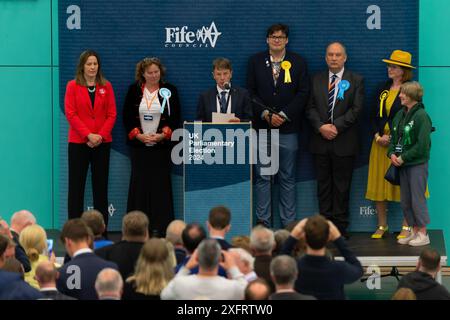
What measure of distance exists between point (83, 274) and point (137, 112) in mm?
4137

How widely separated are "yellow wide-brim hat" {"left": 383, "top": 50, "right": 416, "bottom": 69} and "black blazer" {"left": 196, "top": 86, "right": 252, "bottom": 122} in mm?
1552

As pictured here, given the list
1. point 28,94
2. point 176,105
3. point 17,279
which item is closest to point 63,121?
point 28,94

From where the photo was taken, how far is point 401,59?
1161 centimetres

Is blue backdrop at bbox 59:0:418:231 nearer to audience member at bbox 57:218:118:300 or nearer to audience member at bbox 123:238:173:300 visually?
audience member at bbox 57:218:118:300

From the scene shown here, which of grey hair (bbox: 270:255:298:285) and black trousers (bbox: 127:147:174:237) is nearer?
grey hair (bbox: 270:255:298:285)

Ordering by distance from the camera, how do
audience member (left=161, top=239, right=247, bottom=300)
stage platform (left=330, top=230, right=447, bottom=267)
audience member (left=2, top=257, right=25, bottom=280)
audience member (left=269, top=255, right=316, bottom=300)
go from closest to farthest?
1. audience member (left=269, top=255, right=316, bottom=300)
2. audience member (left=161, top=239, right=247, bottom=300)
3. audience member (left=2, top=257, right=25, bottom=280)
4. stage platform (left=330, top=230, right=447, bottom=267)

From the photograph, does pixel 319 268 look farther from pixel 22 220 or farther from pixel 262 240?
pixel 22 220

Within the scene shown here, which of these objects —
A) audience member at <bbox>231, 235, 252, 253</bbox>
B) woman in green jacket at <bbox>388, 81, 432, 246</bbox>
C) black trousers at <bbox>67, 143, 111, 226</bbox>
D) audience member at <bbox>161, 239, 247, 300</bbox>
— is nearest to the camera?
audience member at <bbox>161, 239, 247, 300</bbox>

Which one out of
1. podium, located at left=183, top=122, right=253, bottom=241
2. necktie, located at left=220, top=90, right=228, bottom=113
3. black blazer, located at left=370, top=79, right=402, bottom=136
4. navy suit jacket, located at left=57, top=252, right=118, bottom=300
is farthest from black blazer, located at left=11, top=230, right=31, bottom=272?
black blazer, located at left=370, top=79, right=402, bottom=136

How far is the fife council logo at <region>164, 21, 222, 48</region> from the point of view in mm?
12094

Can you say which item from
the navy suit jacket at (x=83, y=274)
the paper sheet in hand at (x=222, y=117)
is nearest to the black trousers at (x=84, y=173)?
the paper sheet in hand at (x=222, y=117)

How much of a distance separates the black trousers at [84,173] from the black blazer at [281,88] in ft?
5.64

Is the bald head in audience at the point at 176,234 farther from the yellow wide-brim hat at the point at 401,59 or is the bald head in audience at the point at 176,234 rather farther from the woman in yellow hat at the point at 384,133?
the yellow wide-brim hat at the point at 401,59

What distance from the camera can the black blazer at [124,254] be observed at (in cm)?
825
